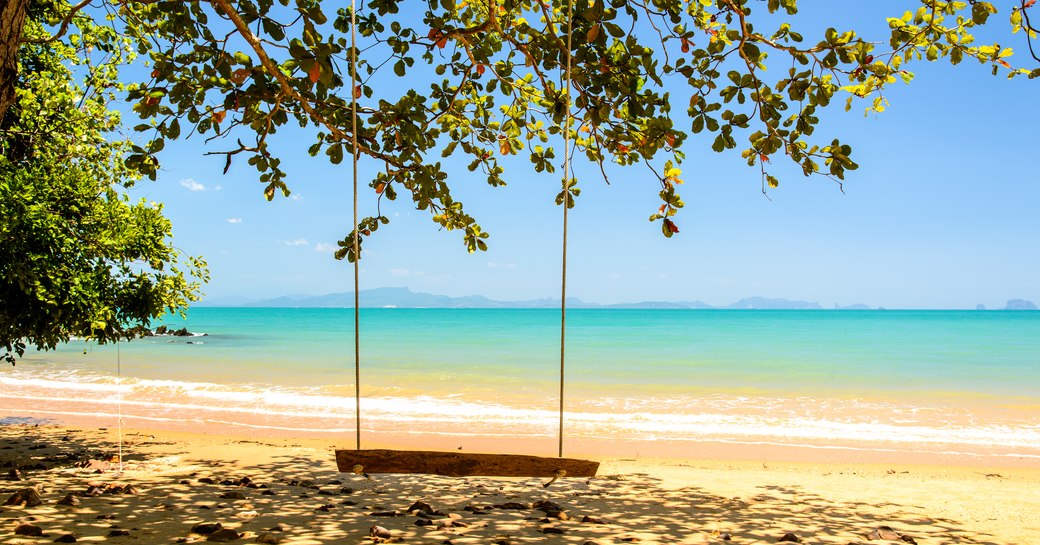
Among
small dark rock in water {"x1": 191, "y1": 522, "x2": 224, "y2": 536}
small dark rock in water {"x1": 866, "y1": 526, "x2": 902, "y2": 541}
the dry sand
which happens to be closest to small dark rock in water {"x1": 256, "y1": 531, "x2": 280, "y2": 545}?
the dry sand

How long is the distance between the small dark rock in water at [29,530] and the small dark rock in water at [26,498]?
63 cm

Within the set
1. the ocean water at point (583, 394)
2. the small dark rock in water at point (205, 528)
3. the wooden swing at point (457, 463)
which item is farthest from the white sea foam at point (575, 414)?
the wooden swing at point (457, 463)

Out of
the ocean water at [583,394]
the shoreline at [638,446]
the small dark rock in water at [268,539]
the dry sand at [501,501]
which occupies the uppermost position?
the small dark rock in water at [268,539]

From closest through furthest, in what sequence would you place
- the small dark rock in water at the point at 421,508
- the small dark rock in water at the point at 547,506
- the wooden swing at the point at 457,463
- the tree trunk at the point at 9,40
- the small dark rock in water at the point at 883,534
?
the tree trunk at the point at 9,40
the wooden swing at the point at 457,463
the small dark rock in water at the point at 883,534
the small dark rock in water at the point at 421,508
the small dark rock in water at the point at 547,506

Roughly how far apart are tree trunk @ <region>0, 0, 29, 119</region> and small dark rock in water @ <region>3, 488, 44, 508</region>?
2361mm

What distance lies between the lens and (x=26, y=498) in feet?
12.8

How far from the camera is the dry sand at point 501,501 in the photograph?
3.59 metres

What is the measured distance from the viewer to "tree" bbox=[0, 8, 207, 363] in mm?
4547

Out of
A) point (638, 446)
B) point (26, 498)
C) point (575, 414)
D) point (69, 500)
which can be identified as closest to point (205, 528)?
point (69, 500)

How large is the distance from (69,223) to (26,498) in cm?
193

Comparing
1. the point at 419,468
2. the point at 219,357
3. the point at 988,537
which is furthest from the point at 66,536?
the point at 219,357

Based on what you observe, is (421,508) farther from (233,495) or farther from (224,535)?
(233,495)

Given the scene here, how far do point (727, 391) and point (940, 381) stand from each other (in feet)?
20.6

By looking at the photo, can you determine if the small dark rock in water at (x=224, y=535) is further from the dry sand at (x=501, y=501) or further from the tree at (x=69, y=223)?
the tree at (x=69, y=223)
